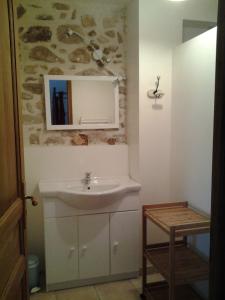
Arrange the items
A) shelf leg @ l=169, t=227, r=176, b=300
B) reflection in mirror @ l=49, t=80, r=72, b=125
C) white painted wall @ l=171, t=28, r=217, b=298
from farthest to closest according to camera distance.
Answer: reflection in mirror @ l=49, t=80, r=72, b=125 → white painted wall @ l=171, t=28, r=217, b=298 → shelf leg @ l=169, t=227, r=176, b=300

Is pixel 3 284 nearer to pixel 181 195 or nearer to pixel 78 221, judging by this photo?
pixel 78 221

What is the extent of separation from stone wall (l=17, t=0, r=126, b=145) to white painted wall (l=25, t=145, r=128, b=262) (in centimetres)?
9

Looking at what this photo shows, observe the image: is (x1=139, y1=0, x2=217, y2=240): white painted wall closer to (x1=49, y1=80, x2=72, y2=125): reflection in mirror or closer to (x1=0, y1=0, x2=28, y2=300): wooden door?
(x1=49, y1=80, x2=72, y2=125): reflection in mirror

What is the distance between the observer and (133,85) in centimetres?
259

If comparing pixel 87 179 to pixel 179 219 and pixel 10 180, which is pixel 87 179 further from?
pixel 10 180

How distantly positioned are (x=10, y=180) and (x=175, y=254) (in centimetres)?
153

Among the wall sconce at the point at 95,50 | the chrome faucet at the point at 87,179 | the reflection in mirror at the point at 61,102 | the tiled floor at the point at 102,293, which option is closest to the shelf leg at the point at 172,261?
the tiled floor at the point at 102,293

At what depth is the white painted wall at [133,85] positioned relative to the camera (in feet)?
8.09

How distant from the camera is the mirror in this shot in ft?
8.50

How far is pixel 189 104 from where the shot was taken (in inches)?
90.1

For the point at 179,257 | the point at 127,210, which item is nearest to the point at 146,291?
the point at 179,257

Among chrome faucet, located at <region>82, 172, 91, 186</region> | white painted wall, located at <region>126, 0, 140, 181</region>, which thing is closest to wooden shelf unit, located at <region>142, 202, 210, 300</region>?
white painted wall, located at <region>126, 0, 140, 181</region>

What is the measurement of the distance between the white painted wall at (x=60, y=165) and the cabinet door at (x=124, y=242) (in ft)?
1.72

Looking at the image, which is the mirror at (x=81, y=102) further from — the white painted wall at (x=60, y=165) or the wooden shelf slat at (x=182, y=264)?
the wooden shelf slat at (x=182, y=264)
